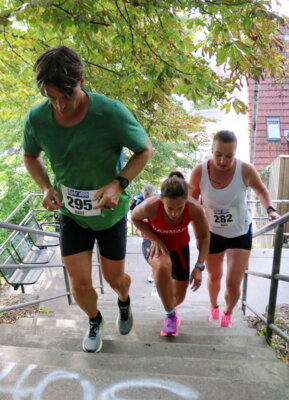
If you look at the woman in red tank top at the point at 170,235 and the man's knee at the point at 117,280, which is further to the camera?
the woman in red tank top at the point at 170,235

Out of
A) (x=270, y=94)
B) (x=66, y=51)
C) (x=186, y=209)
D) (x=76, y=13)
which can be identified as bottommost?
(x=186, y=209)

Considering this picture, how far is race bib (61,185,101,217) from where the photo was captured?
6.79ft

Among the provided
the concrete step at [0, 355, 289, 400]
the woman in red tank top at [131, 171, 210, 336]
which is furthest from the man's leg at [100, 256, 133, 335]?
the concrete step at [0, 355, 289, 400]

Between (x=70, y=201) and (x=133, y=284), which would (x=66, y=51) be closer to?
(x=70, y=201)

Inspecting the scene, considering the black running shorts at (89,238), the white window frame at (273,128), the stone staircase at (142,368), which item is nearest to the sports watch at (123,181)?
the black running shorts at (89,238)

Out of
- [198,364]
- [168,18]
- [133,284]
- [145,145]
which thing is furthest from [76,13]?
[133,284]

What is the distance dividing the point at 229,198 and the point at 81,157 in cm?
134

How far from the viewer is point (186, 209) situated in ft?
8.40

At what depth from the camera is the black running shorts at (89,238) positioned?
2.24 meters

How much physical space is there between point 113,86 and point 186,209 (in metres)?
2.16

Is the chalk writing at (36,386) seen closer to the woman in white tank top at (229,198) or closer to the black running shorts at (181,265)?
the black running shorts at (181,265)

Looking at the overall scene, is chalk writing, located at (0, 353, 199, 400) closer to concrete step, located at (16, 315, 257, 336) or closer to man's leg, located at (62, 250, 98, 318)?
man's leg, located at (62, 250, 98, 318)

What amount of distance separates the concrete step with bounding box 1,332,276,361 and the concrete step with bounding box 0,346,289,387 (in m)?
0.27

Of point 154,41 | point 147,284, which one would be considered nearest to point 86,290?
point 154,41
